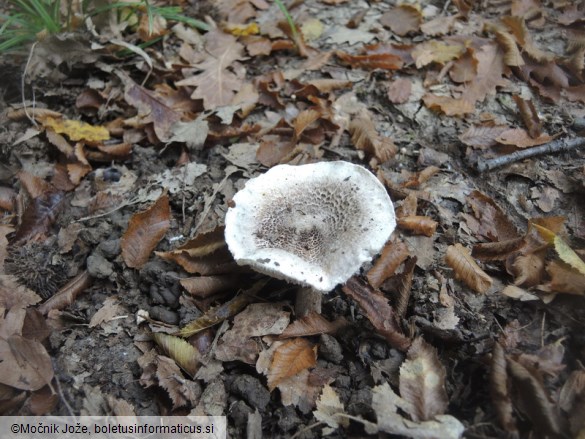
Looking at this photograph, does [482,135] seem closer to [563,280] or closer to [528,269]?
[528,269]

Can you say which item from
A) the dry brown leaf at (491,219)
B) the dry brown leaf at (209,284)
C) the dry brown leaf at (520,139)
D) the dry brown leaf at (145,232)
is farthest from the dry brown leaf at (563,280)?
the dry brown leaf at (145,232)

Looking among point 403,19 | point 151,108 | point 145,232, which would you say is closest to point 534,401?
point 145,232

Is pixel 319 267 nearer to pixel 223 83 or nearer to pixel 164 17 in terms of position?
pixel 223 83

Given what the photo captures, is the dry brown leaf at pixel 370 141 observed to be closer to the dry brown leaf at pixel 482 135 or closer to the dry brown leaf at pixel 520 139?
the dry brown leaf at pixel 482 135


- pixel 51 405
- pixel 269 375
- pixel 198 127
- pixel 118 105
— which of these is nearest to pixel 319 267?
pixel 269 375

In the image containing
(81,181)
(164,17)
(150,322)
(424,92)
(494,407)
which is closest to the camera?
(494,407)

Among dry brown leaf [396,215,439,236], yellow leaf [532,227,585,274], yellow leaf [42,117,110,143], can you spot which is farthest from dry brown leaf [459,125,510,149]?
yellow leaf [42,117,110,143]
